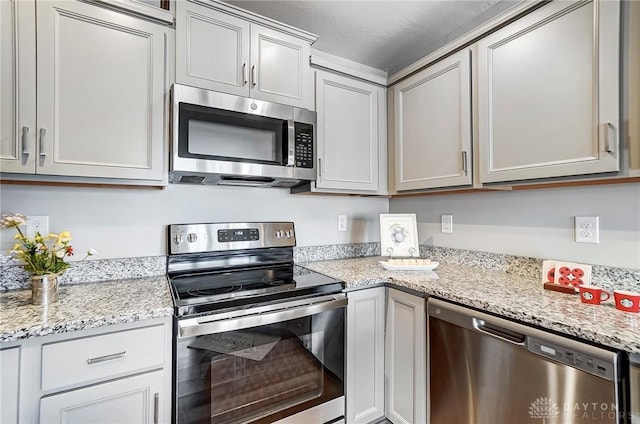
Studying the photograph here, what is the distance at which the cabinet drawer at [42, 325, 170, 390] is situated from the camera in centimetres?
94

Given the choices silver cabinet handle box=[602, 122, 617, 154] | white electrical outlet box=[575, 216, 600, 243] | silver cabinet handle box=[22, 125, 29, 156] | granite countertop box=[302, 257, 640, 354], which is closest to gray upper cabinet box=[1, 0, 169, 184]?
silver cabinet handle box=[22, 125, 29, 156]

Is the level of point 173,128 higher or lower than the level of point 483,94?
lower

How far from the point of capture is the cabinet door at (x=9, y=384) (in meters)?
0.88

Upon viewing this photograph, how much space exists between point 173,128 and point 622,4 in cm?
179

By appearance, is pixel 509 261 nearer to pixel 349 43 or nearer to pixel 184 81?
pixel 349 43

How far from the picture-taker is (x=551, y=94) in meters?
1.24

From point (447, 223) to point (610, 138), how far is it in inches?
39.9

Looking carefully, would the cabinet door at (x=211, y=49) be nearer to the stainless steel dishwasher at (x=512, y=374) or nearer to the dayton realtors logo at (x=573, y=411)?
the stainless steel dishwasher at (x=512, y=374)

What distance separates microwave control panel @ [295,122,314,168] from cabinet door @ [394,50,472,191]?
25.7 inches

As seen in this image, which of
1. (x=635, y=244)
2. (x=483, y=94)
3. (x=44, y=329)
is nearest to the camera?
(x=44, y=329)

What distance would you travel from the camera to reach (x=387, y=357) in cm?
161

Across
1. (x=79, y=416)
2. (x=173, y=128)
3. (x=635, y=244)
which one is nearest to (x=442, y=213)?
(x=635, y=244)

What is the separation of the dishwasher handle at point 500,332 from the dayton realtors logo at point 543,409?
18 cm

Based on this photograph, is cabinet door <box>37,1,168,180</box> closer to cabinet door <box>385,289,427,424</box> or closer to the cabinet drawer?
the cabinet drawer
